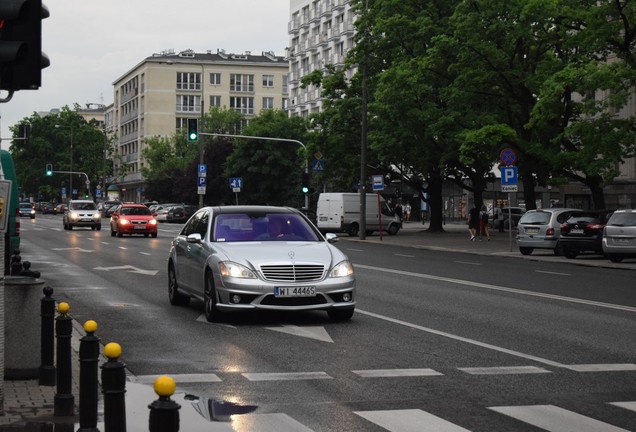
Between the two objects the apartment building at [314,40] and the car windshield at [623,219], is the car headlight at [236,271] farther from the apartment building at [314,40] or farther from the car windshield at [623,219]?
the apartment building at [314,40]

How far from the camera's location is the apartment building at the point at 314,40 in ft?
312

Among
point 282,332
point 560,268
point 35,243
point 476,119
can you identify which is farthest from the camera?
point 476,119

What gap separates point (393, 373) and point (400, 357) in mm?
1010

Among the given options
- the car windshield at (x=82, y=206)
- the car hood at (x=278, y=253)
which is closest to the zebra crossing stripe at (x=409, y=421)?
the car hood at (x=278, y=253)

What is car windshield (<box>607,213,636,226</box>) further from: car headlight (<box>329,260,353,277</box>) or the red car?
the red car

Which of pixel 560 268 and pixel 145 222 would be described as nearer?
pixel 560 268

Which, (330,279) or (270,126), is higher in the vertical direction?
(270,126)

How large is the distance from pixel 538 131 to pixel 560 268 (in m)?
14.5

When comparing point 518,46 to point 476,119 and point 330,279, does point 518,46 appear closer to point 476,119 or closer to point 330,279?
point 476,119

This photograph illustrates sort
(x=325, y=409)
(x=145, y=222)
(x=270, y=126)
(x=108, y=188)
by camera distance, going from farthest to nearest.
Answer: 1. (x=108, y=188)
2. (x=270, y=126)
3. (x=145, y=222)
4. (x=325, y=409)

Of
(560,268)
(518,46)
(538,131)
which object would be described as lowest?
(560,268)

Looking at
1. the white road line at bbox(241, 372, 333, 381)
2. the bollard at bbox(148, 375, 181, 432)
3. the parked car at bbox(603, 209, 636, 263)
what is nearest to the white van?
the parked car at bbox(603, 209, 636, 263)

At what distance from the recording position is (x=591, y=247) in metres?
31.6

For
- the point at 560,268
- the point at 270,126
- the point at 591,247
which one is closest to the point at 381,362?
the point at 560,268
